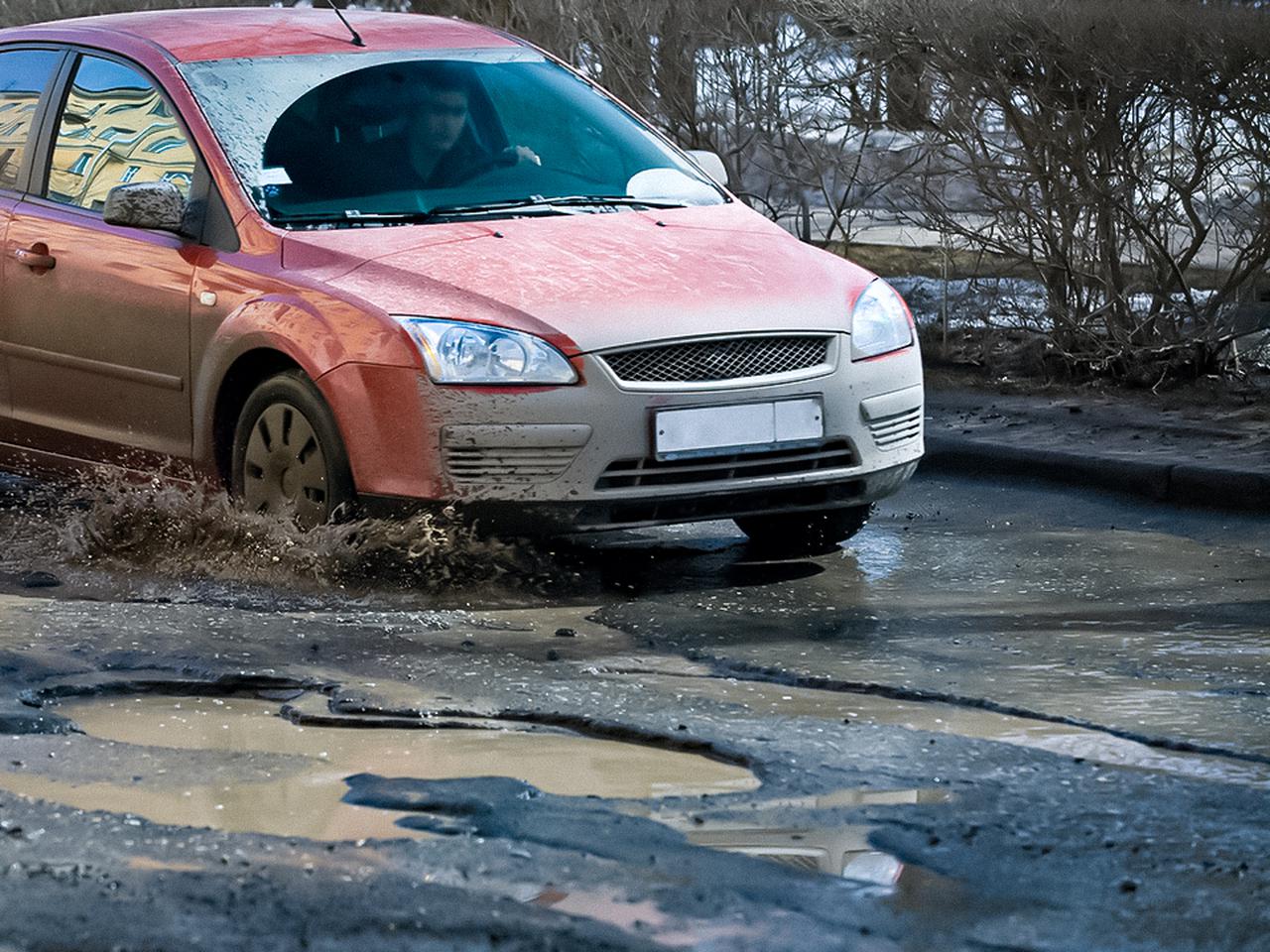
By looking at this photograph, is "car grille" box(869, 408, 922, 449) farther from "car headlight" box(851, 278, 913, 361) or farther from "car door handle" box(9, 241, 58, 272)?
"car door handle" box(9, 241, 58, 272)

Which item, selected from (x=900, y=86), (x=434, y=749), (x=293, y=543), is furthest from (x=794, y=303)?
(x=900, y=86)

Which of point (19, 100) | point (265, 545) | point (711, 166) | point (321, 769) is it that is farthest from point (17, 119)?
point (321, 769)

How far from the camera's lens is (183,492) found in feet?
22.0

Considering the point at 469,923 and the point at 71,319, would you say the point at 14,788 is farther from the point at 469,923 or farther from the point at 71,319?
the point at 71,319

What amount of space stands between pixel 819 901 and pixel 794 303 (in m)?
2.97

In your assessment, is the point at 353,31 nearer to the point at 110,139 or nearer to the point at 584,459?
the point at 110,139

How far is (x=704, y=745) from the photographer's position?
15.1 feet

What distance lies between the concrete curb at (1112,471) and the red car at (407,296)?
1.53 metres

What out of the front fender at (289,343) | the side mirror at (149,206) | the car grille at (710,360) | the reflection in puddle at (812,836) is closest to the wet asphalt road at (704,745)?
the reflection in puddle at (812,836)

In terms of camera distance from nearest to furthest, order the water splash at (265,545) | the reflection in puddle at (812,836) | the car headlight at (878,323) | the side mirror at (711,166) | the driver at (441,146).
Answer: the reflection in puddle at (812,836) → the water splash at (265,545) → the car headlight at (878,323) → the driver at (441,146) → the side mirror at (711,166)

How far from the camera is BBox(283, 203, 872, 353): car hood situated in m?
6.05

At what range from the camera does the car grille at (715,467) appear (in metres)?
6.08

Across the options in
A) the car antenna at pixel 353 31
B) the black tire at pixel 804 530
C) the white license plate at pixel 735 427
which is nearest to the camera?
the white license plate at pixel 735 427

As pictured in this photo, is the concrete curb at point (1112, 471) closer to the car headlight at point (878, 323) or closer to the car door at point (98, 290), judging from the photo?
the car headlight at point (878, 323)
